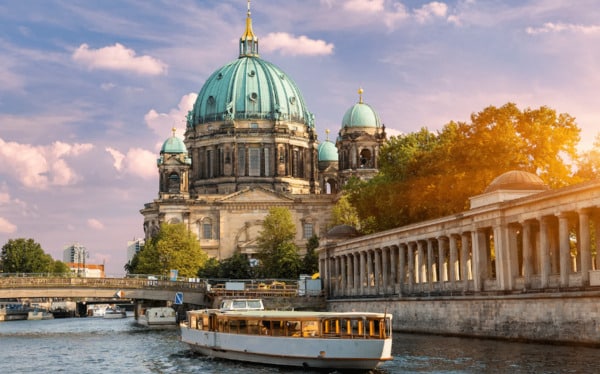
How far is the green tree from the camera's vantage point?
135 meters

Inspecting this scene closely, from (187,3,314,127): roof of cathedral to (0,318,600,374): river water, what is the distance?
98.8m

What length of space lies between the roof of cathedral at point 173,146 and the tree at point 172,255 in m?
25.8

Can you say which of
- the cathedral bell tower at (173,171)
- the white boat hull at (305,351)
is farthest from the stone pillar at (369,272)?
the cathedral bell tower at (173,171)

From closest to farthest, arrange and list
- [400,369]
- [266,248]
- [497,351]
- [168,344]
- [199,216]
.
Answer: [400,369], [497,351], [168,344], [266,248], [199,216]

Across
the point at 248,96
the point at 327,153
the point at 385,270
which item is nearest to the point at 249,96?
the point at 248,96

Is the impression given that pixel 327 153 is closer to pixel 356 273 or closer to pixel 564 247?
pixel 356 273

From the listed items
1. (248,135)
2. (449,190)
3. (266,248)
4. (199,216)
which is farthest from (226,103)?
(449,190)

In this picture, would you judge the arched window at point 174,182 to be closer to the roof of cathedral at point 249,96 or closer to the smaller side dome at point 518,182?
the roof of cathedral at point 249,96

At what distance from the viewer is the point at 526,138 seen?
80500 millimetres

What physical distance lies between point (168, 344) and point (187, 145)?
106 m

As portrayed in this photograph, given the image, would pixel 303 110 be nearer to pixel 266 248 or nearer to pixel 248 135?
pixel 248 135

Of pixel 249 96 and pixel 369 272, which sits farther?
pixel 249 96

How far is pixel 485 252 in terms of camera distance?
214 ft

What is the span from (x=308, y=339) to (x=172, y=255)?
9288 cm
